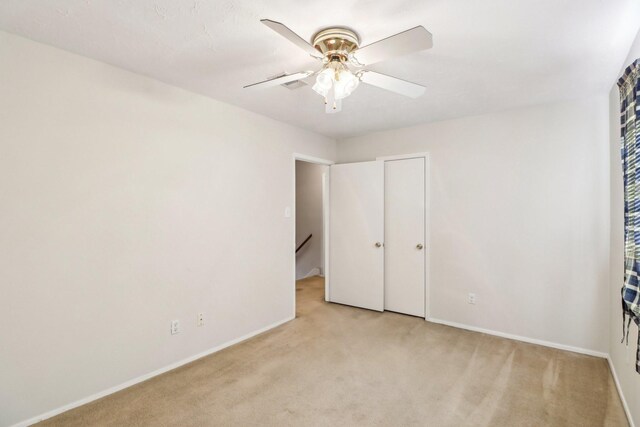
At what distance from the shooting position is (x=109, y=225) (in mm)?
2254

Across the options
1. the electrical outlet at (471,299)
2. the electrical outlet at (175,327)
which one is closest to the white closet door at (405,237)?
the electrical outlet at (471,299)

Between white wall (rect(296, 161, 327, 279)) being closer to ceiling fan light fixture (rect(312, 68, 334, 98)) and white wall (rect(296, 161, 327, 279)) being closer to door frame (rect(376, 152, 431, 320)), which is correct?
door frame (rect(376, 152, 431, 320))

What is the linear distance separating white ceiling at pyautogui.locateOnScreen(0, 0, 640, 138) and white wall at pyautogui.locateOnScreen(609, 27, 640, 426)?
255mm

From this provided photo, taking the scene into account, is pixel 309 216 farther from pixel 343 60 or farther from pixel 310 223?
pixel 343 60

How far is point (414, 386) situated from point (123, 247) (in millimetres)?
2378

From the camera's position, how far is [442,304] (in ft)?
12.0

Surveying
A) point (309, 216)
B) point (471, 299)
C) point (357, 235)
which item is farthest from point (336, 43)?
point (309, 216)

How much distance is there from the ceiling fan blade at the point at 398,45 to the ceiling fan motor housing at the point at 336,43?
0.14 m

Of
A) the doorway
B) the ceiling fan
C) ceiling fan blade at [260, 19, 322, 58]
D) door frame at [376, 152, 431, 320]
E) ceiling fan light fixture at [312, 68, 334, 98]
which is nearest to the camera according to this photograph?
ceiling fan blade at [260, 19, 322, 58]

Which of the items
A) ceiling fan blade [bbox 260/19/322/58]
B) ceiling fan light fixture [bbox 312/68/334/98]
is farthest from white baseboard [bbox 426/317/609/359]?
ceiling fan blade [bbox 260/19/322/58]

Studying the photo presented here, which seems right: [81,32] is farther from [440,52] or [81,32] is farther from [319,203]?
[319,203]

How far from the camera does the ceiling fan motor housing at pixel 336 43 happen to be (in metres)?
1.76

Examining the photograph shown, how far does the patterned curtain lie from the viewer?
5.30 ft

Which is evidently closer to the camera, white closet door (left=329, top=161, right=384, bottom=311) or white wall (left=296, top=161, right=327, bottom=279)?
white closet door (left=329, top=161, right=384, bottom=311)
